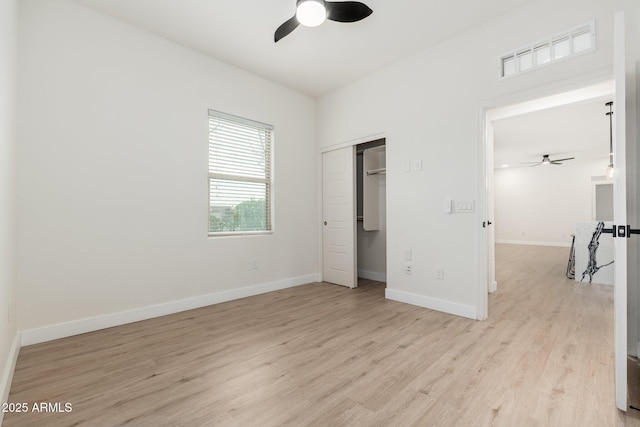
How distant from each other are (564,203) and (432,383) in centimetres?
1058

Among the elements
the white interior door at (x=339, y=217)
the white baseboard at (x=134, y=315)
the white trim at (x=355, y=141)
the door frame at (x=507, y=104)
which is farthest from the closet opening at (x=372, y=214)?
the door frame at (x=507, y=104)

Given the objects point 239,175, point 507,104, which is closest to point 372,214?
point 239,175

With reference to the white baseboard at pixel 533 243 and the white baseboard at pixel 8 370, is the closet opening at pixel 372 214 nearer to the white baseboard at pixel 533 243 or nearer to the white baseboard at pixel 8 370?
the white baseboard at pixel 8 370

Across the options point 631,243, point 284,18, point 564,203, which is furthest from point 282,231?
point 564,203

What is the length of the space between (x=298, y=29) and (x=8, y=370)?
3620 mm

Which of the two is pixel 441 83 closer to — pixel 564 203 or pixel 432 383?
pixel 432 383

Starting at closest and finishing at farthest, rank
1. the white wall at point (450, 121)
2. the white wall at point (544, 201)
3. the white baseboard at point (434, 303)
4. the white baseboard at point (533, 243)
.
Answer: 1. the white wall at point (450, 121)
2. the white baseboard at point (434, 303)
3. the white wall at point (544, 201)
4. the white baseboard at point (533, 243)

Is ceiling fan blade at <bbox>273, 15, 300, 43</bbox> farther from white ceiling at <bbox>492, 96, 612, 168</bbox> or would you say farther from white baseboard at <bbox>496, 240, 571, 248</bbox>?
white baseboard at <bbox>496, 240, 571, 248</bbox>

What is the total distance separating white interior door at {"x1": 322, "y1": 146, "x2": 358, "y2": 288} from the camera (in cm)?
432

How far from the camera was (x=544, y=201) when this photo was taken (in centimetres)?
985

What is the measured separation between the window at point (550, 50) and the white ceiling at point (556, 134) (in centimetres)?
126

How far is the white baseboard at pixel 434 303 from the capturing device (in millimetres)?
3032

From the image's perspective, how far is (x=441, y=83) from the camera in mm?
3301

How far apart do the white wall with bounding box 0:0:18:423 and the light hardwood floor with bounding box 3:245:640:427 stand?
241 mm
